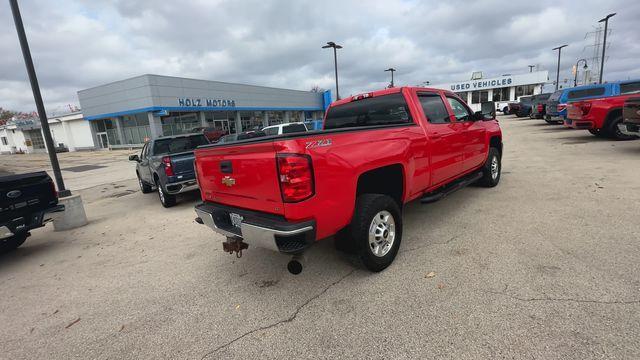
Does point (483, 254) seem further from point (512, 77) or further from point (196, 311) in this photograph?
point (512, 77)

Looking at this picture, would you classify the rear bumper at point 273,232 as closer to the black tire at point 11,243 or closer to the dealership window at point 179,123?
the black tire at point 11,243

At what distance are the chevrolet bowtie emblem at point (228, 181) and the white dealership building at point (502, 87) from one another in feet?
168

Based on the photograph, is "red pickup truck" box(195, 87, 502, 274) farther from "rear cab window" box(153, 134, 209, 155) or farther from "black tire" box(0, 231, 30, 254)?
"rear cab window" box(153, 134, 209, 155)

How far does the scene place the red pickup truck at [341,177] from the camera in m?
2.62

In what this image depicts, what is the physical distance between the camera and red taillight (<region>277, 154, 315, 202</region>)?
2.56 metres

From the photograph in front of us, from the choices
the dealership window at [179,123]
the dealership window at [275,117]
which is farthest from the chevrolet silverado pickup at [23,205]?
the dealership window at [275,117]

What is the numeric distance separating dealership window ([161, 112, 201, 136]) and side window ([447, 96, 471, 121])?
29510mm

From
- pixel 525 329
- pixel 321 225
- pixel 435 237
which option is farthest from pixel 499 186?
pixel 321 225

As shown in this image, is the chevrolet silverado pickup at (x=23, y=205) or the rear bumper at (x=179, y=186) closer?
the chevrolet silverado pickup at (x=23, y=205)

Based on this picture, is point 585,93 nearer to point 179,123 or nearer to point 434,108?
point 434,108

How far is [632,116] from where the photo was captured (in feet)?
25.6

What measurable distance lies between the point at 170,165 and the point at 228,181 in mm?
4078

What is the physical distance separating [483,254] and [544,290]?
31.3 inches

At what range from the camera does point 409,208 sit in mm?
5453
